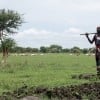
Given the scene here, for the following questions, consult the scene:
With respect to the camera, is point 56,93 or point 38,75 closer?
point 56,93

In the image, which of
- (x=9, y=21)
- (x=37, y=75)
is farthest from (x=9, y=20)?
(x=37, y=75)

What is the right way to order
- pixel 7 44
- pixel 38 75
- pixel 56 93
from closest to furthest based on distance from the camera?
1. pixel 56 93
2. pixel 38 75
3. pixel 7 44

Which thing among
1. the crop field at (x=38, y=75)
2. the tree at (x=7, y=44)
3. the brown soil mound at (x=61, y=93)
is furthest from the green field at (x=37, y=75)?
the tree at (x=7, y=44)

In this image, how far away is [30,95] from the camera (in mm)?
12156

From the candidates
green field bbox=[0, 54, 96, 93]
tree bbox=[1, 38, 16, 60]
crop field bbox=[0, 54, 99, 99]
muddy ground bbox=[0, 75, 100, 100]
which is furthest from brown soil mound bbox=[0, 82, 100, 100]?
tree bbox=[1, 38, 16, 60]

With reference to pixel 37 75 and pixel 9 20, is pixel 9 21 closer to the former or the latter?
pixel 9 20

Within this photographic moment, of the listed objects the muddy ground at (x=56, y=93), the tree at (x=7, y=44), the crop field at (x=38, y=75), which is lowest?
the muddy ground at (x=56, y=93)

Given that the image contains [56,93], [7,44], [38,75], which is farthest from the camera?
[7,44]

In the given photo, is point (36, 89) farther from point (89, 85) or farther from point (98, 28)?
point (98, 28)

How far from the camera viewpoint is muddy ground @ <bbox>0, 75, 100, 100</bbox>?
39.4 feet

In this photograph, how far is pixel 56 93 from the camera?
41.7 feet

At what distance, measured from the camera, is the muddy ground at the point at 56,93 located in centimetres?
1202

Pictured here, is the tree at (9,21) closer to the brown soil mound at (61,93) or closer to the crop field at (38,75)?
the crop field at (38,75)

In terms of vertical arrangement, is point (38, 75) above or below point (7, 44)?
below
